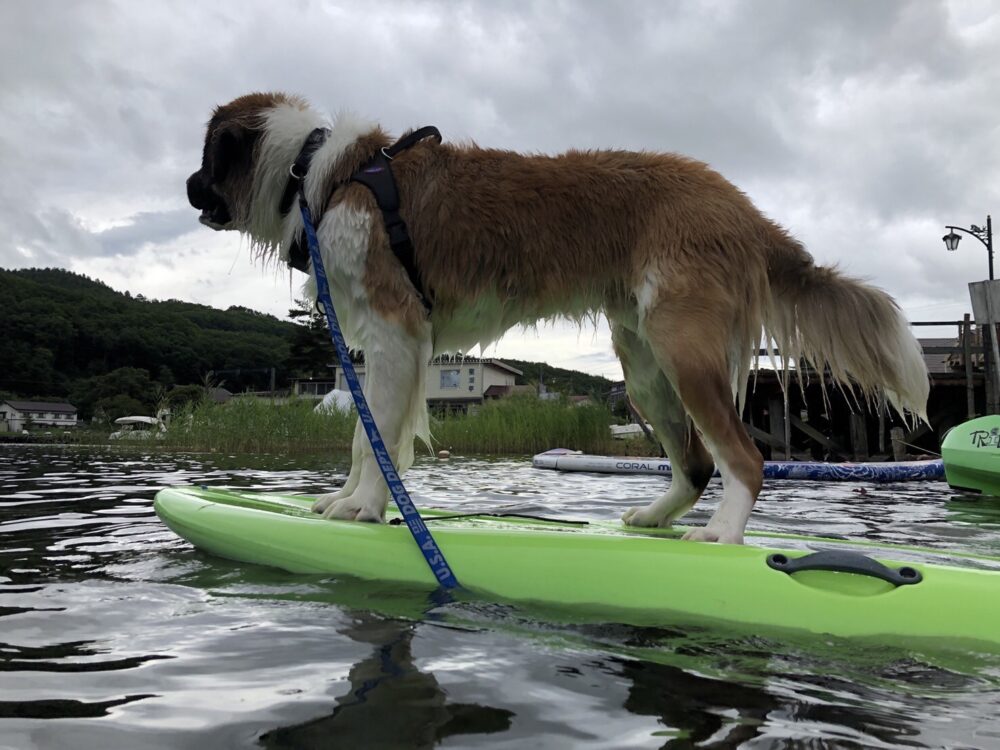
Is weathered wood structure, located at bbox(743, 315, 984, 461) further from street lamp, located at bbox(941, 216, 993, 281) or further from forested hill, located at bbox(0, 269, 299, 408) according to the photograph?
forested hill, located at bbox(0, 269, 299, 408)

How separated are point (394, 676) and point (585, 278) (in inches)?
87.0

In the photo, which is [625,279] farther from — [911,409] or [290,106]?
[290,106]

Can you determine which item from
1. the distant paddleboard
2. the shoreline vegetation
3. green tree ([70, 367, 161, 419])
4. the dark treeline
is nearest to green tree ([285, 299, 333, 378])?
the dark treeline

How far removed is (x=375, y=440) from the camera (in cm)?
323

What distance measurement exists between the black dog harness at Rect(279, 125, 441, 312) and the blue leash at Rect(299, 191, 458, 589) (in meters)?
0.14

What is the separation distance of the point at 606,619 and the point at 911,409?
2.04 meters

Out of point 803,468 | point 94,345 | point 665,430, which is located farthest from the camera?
point 94,345

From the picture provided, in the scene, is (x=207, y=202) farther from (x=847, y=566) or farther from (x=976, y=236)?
(x=976, y=236)

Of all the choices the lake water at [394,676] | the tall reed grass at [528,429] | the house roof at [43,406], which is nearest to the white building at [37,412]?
the house roof at [43,406]

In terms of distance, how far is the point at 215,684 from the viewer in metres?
1.78

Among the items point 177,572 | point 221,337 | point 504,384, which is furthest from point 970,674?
point 221,337

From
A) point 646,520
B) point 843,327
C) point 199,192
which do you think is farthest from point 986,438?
point 199,192

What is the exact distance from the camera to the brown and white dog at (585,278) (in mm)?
3387

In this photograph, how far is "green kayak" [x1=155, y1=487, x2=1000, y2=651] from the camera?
223 cm
